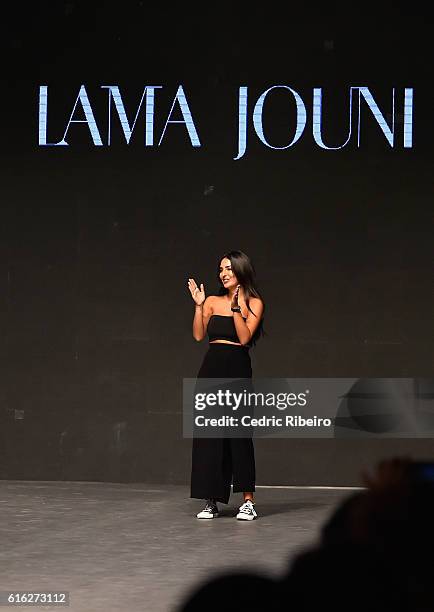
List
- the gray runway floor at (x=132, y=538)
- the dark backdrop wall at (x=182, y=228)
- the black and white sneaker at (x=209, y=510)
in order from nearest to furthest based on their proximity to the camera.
Answer: 1. the gray runway floor at (x=132, y=538)
2. the black and white sneaker at (x=209, y=510)
3. the dark backdrop wall at (x=182, y=228)

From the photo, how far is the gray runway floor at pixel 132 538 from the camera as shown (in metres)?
4.10

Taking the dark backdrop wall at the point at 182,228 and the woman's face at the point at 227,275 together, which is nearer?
the woman's face at the point at 227,275

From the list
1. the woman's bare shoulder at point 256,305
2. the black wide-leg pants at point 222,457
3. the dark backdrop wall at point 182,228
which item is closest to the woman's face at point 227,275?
the woman's bare shoulder at point 256,305

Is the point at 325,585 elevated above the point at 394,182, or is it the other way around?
the point at 394,182

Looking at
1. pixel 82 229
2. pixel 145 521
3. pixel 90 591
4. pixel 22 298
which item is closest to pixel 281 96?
pixel 82 229

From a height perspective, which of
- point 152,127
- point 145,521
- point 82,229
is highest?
point 152,127

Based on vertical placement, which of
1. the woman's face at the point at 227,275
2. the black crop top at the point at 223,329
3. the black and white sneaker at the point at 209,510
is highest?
the woman's face at the point at 227,275

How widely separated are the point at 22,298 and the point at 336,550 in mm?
6504

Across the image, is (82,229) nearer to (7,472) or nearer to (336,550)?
(7,472)

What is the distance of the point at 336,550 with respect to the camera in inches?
28.4

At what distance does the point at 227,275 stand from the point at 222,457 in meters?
0.87

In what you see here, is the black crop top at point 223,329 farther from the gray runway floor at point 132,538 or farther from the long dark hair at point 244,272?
the gray runway floor at point 132,538

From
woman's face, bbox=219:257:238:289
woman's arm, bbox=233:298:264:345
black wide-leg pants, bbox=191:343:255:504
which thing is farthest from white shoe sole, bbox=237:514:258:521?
woman's face, bbox=219:257:238:289

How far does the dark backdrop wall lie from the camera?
22.7 ft
